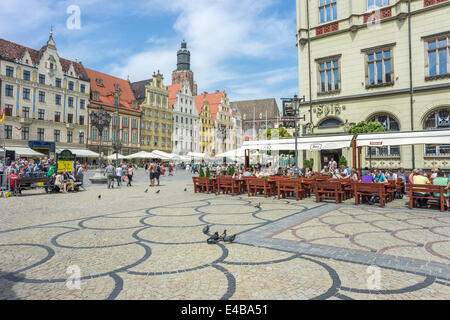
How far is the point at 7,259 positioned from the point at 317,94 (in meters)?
24.5

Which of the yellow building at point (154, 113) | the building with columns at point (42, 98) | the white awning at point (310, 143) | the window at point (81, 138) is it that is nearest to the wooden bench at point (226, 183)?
the white awning at point (310, 143)

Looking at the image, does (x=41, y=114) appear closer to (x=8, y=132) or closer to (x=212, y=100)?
(x=8, y=132)

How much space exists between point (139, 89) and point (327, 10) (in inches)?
1814

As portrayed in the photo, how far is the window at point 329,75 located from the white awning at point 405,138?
12.2m

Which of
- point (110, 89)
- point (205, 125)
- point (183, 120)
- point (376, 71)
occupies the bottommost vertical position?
point (376, 71)

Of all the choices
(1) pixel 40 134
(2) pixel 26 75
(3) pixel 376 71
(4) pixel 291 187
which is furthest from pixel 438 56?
(2) pixel 26 75

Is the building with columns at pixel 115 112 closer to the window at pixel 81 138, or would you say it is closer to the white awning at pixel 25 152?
the window at pixel 81 138

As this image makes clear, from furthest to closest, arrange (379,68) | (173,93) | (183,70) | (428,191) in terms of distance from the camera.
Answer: (183,70)
(173,93)
(379,68)
(428,191)

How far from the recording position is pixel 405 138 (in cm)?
1225

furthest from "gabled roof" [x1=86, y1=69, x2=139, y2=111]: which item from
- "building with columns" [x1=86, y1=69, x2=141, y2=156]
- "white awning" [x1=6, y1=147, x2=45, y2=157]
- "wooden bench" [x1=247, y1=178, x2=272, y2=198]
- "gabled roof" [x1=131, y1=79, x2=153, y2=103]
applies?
"wooden bench" [x1=247, y1=178, x2=272, y2=198]

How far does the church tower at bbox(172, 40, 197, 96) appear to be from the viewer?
307ft

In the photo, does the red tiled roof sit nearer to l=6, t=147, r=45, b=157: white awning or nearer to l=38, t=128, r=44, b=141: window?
l=38, t=128, r=44, b=141: window

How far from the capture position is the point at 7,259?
194 inches
